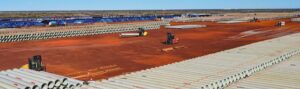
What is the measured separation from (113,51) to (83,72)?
1306 cm

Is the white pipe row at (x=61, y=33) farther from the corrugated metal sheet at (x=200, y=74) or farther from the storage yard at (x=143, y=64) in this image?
the corrugated metal sheet at (x=200, y=74)

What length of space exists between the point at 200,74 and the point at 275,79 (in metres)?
4.16

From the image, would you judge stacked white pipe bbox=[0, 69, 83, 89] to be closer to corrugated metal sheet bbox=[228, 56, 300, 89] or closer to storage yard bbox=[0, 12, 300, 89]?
storage yard bbox=[0, 12, 300, 89]

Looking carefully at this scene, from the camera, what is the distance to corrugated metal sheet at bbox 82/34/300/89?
18.2 metres

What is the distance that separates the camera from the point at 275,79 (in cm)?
1997

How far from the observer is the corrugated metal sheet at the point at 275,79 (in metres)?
18.0

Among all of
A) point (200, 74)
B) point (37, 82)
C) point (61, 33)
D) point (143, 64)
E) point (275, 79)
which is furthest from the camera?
point (61, 33)

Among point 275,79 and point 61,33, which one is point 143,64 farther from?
point 61,33

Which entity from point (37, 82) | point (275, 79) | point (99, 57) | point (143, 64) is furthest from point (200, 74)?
point (99, 57)

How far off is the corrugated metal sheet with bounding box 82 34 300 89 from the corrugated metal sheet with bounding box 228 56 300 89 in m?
0.59

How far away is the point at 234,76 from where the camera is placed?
1991cm

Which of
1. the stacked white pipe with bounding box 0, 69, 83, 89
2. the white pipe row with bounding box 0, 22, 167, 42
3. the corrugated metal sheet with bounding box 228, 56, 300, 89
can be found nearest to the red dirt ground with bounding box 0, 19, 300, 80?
the white pipe row with bounding box 0, 22, 167, 42

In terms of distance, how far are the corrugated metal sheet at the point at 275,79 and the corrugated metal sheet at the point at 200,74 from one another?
0.59m

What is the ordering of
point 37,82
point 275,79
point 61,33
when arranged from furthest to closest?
point 61,33, point 275,79, point 37,82
